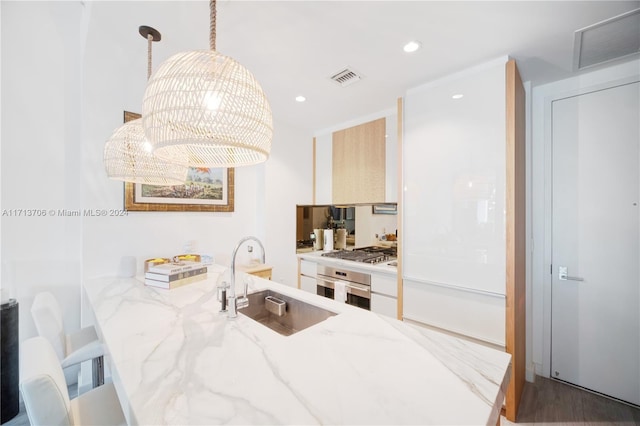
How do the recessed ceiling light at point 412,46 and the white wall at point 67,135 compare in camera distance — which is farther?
the white wall at point 67,135

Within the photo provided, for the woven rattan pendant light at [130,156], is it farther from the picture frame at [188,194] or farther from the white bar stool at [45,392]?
the white bar stool at [45,392]

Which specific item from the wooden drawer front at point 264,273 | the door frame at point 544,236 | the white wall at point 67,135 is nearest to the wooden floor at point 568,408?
the door frame at point 544,236

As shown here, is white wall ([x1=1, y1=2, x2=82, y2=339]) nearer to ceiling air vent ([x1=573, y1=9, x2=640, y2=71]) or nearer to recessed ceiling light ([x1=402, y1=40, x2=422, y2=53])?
recessed ceiling light ([x1=402, y1=40, x2=422, y2=53])

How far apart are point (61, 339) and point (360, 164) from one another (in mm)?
2731

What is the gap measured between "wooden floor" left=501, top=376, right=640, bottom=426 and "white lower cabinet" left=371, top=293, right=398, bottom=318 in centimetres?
97

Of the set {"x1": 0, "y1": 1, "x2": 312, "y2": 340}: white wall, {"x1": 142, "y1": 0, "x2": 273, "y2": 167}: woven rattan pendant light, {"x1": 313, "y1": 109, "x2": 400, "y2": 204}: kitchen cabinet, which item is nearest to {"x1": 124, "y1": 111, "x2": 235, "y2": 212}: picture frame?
{"x1": 0, "y1": 1, "x2": 312, "y2": 340}: white wall

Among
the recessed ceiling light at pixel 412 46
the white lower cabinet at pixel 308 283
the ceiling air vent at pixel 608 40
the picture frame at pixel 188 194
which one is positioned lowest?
the white lower cabinet at pixel 308 283

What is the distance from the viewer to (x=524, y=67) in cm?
194

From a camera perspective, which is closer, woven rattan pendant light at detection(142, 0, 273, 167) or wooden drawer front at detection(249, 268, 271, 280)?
woven rattan pendant light at detection(142, 0, 273, 167)

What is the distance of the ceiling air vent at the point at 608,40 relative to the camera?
4.76 ft

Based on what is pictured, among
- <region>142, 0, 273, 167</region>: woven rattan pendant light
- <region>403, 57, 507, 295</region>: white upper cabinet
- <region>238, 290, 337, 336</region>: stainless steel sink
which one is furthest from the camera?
<region>403, 57, 507, 295</region>: white upper cabinet

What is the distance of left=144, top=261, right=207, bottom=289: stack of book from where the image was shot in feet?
5.73

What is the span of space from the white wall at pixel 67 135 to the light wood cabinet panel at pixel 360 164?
1768mm

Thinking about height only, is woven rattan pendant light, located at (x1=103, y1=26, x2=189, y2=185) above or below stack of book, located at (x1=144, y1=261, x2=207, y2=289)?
above
